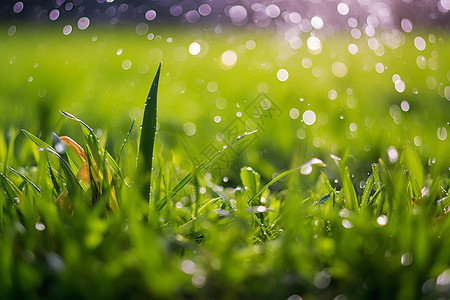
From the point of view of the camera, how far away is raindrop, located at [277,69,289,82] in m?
2.47

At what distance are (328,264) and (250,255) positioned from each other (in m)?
0.10

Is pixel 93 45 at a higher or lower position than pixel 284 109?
lower

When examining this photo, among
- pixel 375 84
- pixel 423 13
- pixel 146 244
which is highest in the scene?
pixel 146 244

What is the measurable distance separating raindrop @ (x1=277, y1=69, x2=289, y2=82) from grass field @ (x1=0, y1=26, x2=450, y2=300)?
1cm

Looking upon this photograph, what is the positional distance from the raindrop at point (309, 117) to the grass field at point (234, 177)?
0.4 inches

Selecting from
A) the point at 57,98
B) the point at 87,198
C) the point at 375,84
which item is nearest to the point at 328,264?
the point at 87,198

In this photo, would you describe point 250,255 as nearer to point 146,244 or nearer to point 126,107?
point 146,244

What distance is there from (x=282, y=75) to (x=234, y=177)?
1438 millimetres

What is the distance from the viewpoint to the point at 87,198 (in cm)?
71

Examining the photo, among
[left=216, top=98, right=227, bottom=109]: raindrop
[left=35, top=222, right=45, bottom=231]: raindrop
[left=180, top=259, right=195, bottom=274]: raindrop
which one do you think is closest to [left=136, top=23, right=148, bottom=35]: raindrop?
[left=216, top=98, right=227, bottom=109]: raindrop

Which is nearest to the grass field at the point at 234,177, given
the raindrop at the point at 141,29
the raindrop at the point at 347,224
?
the raindrop at the point at 347,224

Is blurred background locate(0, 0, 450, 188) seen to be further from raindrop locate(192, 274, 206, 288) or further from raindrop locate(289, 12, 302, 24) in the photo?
raindrop locate(192, 274, 206, 288)

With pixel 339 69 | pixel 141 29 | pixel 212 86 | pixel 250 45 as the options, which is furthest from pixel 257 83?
pixel 141 29

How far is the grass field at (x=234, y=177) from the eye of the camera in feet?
1.73
